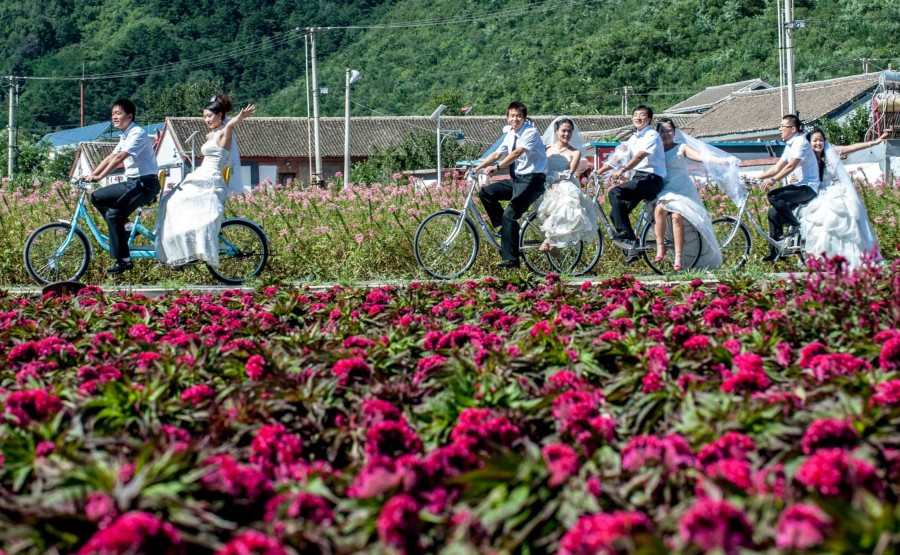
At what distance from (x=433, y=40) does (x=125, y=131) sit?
10033 centimetres

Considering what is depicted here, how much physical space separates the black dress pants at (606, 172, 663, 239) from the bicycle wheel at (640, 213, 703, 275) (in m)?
0.18

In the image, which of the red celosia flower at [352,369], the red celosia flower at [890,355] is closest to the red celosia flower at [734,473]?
the red celosia flower at [890,355]

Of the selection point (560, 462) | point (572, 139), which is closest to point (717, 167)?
point (572, 139)

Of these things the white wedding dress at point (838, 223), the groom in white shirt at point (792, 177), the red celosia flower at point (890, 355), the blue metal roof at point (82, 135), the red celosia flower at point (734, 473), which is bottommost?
the red celosia flower at point (734, 473)

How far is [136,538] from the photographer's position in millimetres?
2234

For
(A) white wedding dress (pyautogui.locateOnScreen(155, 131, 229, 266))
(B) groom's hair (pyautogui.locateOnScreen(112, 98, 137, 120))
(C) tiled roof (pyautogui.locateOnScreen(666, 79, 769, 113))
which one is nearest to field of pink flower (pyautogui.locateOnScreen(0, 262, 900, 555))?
(A) white wedding dress (pyautogui.locateOnScreen(155, 131, 229, 266))

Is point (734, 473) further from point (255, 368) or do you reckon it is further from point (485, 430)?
point (255, 368)

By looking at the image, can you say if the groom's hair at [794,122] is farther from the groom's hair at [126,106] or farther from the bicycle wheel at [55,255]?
the bicycle wheel at [55,255]

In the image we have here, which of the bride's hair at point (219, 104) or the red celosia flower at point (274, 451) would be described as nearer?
the red celosia flower at point (274, 451)

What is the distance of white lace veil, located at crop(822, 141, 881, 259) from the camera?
10.4 metres

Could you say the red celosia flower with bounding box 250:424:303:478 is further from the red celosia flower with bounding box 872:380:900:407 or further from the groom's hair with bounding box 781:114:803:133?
the groom's hair with bounding box 781:114:803:133

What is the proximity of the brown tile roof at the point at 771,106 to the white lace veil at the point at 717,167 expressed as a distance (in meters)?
41.3

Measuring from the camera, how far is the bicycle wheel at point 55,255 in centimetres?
980

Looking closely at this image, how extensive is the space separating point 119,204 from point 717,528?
8574 millimetres
